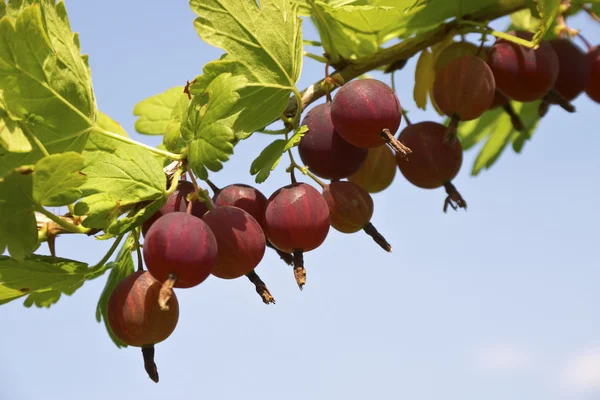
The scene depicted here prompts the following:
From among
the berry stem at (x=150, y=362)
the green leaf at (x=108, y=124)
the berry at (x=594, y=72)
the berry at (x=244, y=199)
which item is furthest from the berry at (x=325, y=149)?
the berry at (x=594, y=72)

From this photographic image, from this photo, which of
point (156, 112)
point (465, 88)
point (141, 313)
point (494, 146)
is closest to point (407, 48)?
point (465, 88)

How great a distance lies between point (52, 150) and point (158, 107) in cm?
65

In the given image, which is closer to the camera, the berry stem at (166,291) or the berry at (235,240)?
the berry stem at (166,291)

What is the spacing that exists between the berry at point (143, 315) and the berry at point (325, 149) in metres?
0.43

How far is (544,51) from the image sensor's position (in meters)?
1.74

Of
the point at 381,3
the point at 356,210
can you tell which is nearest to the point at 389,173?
the point at 356,210

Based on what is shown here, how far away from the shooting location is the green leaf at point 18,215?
1.32m

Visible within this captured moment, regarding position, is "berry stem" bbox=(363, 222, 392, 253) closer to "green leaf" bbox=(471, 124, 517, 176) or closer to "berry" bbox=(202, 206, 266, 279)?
"berry" bbox=(202, 206, 266, 279)

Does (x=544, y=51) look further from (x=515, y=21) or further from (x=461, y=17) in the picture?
(x=515, y=21)

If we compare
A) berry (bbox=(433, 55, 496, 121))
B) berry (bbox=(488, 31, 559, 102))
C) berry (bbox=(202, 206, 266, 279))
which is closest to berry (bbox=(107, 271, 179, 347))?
berry (bbox=(202, 206, 266, 279))

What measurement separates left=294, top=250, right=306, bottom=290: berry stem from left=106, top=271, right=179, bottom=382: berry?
0.24 metres

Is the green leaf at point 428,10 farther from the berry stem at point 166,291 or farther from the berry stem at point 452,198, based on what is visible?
the berry stem at point 166,291

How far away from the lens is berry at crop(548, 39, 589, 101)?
1833 millimetres

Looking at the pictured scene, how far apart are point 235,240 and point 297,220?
142mm
